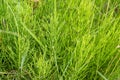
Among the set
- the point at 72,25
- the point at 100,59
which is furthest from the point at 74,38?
the point at 100,59

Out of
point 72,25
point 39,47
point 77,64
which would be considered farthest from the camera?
point 39,47

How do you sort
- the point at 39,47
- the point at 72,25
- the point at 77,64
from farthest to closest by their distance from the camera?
the point at 39,47 < the point at 72,25 < the point at 77,64

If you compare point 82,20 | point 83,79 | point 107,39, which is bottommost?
point 83,79

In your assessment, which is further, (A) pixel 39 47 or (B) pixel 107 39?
A: (A) pixel 39 47

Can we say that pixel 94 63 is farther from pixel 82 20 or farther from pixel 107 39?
pixel 82 20

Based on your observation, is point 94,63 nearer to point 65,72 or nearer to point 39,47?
point 65,72

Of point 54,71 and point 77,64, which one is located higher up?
point 77,64
